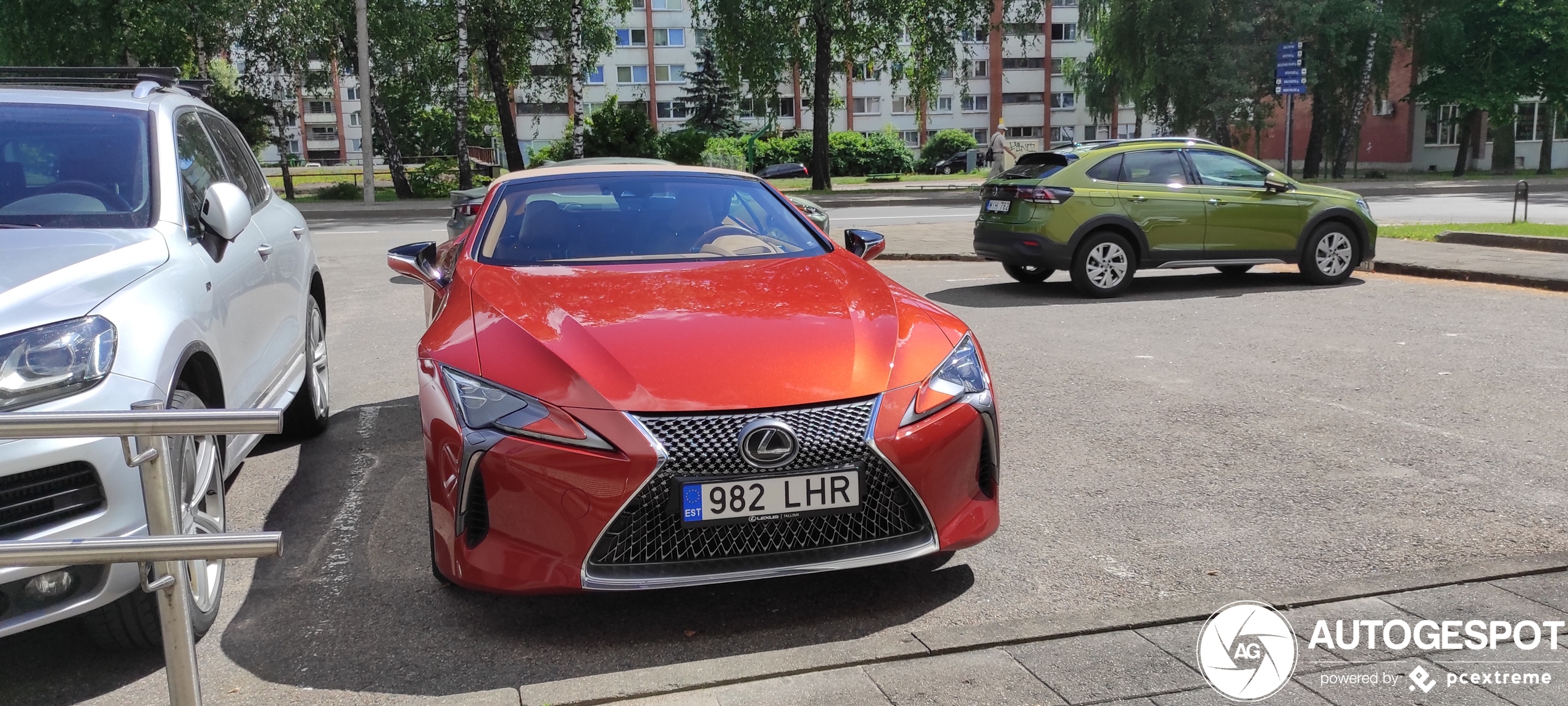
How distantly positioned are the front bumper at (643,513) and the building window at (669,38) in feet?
257

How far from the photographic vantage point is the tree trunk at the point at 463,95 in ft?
103

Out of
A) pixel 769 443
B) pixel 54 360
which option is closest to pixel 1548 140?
pixel 769 443

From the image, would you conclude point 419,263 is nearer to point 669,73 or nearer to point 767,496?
point 767,496

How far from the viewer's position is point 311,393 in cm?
614

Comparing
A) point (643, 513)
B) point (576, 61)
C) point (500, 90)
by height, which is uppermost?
point (576, 61)

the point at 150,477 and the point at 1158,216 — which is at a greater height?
the point at 1158,216

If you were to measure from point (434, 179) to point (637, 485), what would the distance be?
3324 cm

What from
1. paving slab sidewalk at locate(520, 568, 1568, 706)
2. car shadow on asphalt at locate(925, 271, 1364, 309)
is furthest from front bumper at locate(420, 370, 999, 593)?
car shadow on asphalt at locate(925, 271, 1364, 309)

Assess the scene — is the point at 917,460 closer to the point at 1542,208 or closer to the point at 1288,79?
the point at 1542,208

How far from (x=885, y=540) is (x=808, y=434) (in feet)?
1.48

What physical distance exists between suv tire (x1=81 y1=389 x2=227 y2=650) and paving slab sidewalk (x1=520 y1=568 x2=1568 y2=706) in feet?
3.67

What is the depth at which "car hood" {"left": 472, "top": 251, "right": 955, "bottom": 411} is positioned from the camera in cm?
350

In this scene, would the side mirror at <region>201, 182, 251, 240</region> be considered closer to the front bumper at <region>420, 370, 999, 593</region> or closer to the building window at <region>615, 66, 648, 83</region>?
the front bumper at <region>420, 370, 999, 593</region>

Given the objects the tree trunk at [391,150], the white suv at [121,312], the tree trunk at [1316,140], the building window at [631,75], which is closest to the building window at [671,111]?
the building window at [631,75]
